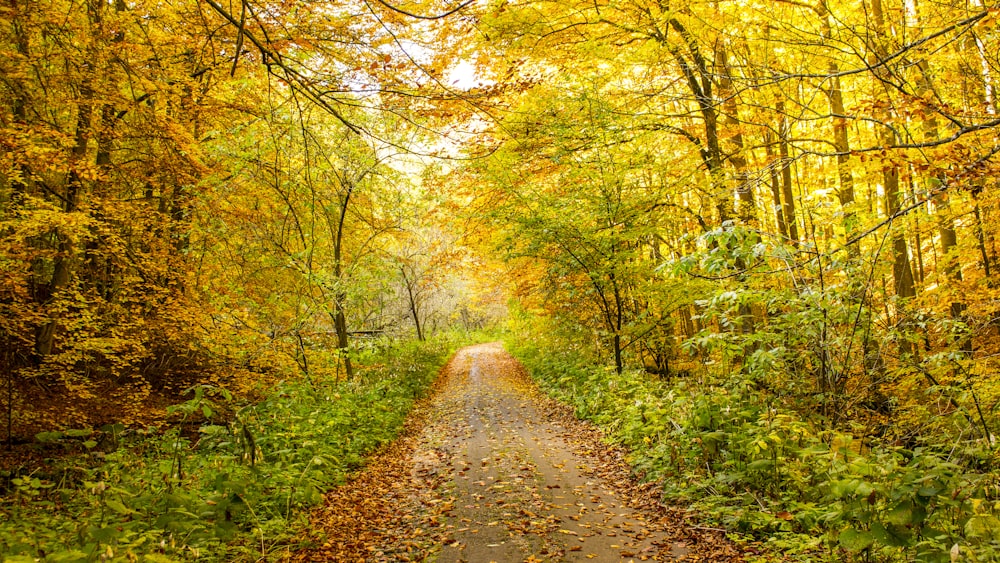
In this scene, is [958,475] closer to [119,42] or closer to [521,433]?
[521,433]

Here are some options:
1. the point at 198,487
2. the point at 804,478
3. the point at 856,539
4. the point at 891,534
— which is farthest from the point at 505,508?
the point at 891,534

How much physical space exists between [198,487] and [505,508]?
3.20m

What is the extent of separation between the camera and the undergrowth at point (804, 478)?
3.33 metres

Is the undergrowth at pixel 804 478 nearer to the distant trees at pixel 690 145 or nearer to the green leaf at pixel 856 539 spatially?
the green leaf at pixel 856 539

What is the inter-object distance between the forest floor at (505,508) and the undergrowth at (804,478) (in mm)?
401

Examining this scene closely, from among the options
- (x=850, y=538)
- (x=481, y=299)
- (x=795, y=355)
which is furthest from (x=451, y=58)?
(x=481, y=299)

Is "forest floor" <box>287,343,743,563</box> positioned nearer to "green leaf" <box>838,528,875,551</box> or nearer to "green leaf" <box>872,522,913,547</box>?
"green leaf" <box>838,528,875,551</box>

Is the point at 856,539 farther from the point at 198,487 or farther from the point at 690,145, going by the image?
the point at 690,145

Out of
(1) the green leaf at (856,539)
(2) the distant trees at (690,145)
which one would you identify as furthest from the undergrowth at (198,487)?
(2) the distant trees at (690,145)

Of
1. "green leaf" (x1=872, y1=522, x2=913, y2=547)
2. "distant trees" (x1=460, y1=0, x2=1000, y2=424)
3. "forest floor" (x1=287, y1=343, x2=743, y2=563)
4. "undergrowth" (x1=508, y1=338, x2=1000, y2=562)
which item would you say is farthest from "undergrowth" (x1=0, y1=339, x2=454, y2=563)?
"distant trees" (x1=460, y1=0, x2=1000, y2=424)

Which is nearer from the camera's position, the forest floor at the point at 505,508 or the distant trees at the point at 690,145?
the forest floor at the point at 505,508

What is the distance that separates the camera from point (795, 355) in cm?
595

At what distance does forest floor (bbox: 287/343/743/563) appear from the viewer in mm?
4668

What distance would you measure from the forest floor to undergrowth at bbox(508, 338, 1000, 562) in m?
0.40
